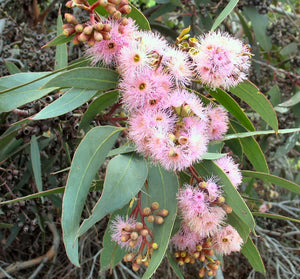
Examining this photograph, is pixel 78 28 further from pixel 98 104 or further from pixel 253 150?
pixel 253 150

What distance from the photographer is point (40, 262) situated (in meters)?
2.26

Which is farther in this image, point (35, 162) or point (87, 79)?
point (35, 162)

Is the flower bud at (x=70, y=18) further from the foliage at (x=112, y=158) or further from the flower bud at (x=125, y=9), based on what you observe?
the flower bud at (x=125, y=9)

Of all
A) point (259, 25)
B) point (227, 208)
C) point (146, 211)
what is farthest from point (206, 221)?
point (259, 25)

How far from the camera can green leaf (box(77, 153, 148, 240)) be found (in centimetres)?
94

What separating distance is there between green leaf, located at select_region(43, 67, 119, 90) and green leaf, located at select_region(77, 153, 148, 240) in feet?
0.77

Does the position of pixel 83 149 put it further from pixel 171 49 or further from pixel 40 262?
pixel 40 262

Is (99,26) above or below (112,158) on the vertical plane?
above

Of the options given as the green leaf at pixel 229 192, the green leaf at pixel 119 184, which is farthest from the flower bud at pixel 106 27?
the green leaf at pixel 229 192

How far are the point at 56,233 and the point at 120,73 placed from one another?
157 centimetres

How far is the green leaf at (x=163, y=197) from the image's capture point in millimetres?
1023

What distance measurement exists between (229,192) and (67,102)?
559 mm

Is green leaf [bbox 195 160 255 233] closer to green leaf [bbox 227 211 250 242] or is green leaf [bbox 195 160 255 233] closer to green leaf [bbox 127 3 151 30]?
green leaf [bbox 227 211 250 242]

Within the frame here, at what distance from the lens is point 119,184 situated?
1.00 meters
